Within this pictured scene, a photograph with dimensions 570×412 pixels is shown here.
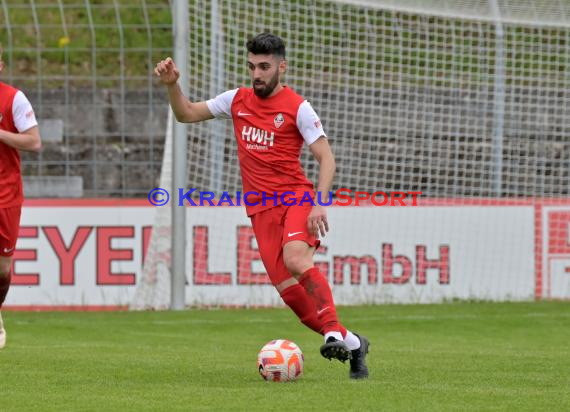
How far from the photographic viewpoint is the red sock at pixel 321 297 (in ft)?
23.9

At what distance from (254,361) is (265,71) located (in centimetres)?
243

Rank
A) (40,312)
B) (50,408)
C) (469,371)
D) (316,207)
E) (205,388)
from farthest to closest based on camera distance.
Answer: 1. (40,312)
2. (469,371)
3. (316,207)
4. (205,388)
5. (50,408)

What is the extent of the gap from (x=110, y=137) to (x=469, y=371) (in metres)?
10.0

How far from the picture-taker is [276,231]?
7535 millimetres

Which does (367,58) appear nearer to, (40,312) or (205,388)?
(40,312)

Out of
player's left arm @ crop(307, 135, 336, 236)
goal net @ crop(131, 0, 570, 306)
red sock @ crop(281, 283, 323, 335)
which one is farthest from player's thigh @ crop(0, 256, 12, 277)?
goal net @ crop(131, 0, 570, 306)

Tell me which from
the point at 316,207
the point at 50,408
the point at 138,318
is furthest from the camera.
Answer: the point at 138,318

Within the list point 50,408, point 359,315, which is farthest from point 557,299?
point 50,408

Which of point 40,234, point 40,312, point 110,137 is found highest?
point 110,137

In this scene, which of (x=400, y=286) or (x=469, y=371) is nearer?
(x=469, y=371)

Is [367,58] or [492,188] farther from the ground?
[367,58]

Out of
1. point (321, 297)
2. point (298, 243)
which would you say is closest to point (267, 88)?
point (298, 243)

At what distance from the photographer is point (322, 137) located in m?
7.56

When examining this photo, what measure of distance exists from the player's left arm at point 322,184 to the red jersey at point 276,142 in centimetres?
7
